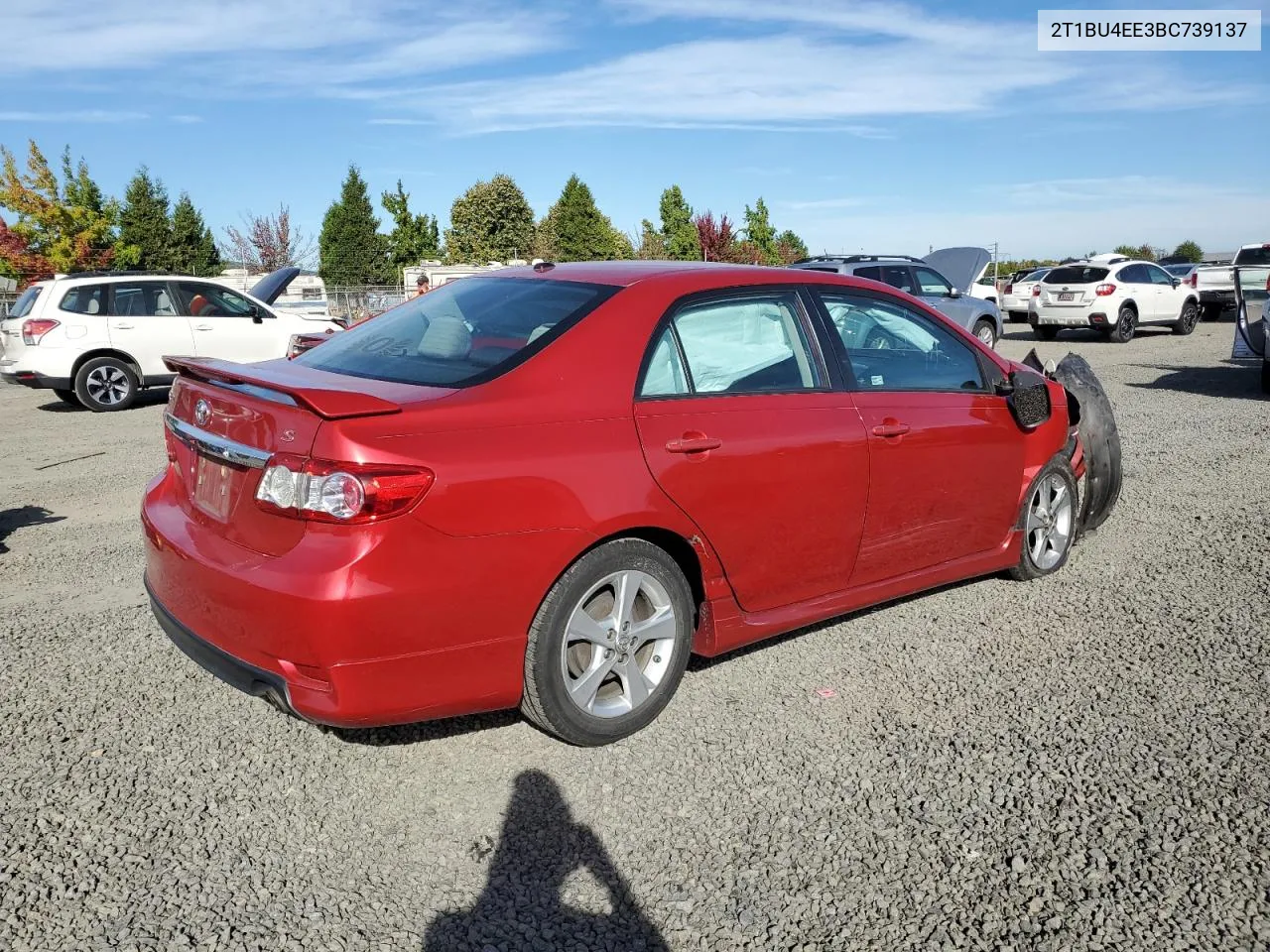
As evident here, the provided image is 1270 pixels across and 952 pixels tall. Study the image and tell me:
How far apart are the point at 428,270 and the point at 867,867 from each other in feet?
157

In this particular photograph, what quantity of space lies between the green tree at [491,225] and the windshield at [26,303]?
4342 cm

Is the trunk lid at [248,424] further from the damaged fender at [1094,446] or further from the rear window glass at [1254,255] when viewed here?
the rear window glass at [1254,255]

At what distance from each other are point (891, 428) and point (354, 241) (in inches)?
2137

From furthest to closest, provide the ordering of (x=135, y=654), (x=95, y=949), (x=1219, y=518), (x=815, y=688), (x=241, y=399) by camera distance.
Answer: (x=1219, y=518)
(x=135, y=654)
(x=815, y=688)
(x=241, y=399)
(x=95, y=949)

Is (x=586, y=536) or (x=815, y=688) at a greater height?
(x=586, y=536)

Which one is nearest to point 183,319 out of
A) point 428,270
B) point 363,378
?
point 363,378

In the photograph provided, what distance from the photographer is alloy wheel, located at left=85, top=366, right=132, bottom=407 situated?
43.1 ft

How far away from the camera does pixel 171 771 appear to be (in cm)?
350

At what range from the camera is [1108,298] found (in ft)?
71.7

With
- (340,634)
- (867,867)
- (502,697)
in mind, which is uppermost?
(340,634)

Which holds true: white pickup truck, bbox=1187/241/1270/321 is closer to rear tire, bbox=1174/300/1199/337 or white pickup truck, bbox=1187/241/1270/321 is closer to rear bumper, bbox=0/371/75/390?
rear tire, bbox=1174/300/1199/337

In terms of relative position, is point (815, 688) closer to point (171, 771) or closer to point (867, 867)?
point (867, 867)

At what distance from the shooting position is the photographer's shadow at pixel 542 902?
2.67 meters

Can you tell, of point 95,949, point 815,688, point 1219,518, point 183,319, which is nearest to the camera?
point 95,949
